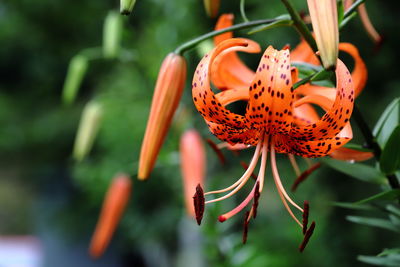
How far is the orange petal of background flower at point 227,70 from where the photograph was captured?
67cm

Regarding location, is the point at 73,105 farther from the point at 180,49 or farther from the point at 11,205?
the point at 11,205

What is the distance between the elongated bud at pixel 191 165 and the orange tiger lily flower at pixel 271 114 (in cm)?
61

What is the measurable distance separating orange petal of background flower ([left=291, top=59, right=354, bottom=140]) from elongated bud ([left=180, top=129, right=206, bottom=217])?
66 centimetres

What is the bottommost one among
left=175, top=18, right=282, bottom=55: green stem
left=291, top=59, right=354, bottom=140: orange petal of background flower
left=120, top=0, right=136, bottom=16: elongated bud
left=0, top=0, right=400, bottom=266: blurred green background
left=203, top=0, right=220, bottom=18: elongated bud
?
left=0, top=0, right=400, bottom=266: blurred green background

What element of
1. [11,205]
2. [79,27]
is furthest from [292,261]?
[11,205]

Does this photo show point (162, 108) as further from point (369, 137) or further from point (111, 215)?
point (111, 215)

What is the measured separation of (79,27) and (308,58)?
3.74 meters

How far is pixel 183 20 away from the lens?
8.20 feet

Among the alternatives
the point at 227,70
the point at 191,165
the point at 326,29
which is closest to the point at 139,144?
the point at 191,165

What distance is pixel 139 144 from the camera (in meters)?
3.16

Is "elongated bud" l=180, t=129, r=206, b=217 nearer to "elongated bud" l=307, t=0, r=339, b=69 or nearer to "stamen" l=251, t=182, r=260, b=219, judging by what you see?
"stamen" l=251, t=182, r=260, b=219

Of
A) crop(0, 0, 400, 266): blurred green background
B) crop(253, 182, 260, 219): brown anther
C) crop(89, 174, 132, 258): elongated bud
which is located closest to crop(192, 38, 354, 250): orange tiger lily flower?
crop(253, 182, 260, 219): brown anther

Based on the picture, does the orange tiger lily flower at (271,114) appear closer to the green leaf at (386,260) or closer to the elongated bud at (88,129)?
the green leaf at (386,260)

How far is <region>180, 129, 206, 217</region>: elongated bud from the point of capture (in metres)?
1.30
